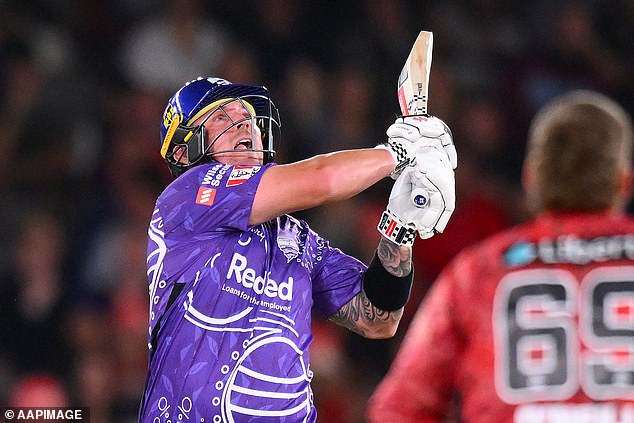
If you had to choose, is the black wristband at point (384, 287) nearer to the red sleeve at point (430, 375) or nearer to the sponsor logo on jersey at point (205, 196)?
the sponsor logo on jersey at point (205, 196)

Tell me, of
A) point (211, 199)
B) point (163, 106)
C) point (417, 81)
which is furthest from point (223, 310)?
point (163, 106)

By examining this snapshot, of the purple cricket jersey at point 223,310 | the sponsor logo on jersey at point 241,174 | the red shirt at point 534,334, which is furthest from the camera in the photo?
the sponsor logo on jersey at point 241,174

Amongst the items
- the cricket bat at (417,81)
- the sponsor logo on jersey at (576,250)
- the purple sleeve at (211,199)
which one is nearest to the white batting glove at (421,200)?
the cricket bat at (417,81)

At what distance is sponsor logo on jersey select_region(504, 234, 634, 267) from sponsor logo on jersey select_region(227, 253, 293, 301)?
1294mm

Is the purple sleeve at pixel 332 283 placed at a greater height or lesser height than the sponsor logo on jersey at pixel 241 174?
lesser

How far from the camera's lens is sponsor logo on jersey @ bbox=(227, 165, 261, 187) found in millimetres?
3988

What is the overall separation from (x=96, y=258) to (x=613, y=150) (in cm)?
508

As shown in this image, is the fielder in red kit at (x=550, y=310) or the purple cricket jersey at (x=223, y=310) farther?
the purple cricket jersey at (x=223, y=310)

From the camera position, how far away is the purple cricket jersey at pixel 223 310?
3885 mm

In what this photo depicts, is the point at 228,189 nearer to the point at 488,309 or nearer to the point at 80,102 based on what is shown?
the point at 488,309

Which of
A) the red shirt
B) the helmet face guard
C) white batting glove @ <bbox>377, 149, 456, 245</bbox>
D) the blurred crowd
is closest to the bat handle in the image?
white batting glove @ <bbox>377, 149, 456, 245</bbox>

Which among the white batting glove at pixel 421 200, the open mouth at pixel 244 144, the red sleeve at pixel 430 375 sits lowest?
the red sleeve at pixel 430 375

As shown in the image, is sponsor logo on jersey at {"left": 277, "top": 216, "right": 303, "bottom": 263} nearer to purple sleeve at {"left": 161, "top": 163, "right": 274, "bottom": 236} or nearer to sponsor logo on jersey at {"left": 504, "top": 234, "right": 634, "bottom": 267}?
purple sleeve at {"left": 161, "top": 163, "right": 274, "bottom": 236}

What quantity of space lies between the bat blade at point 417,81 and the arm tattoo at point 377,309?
1.58ft
